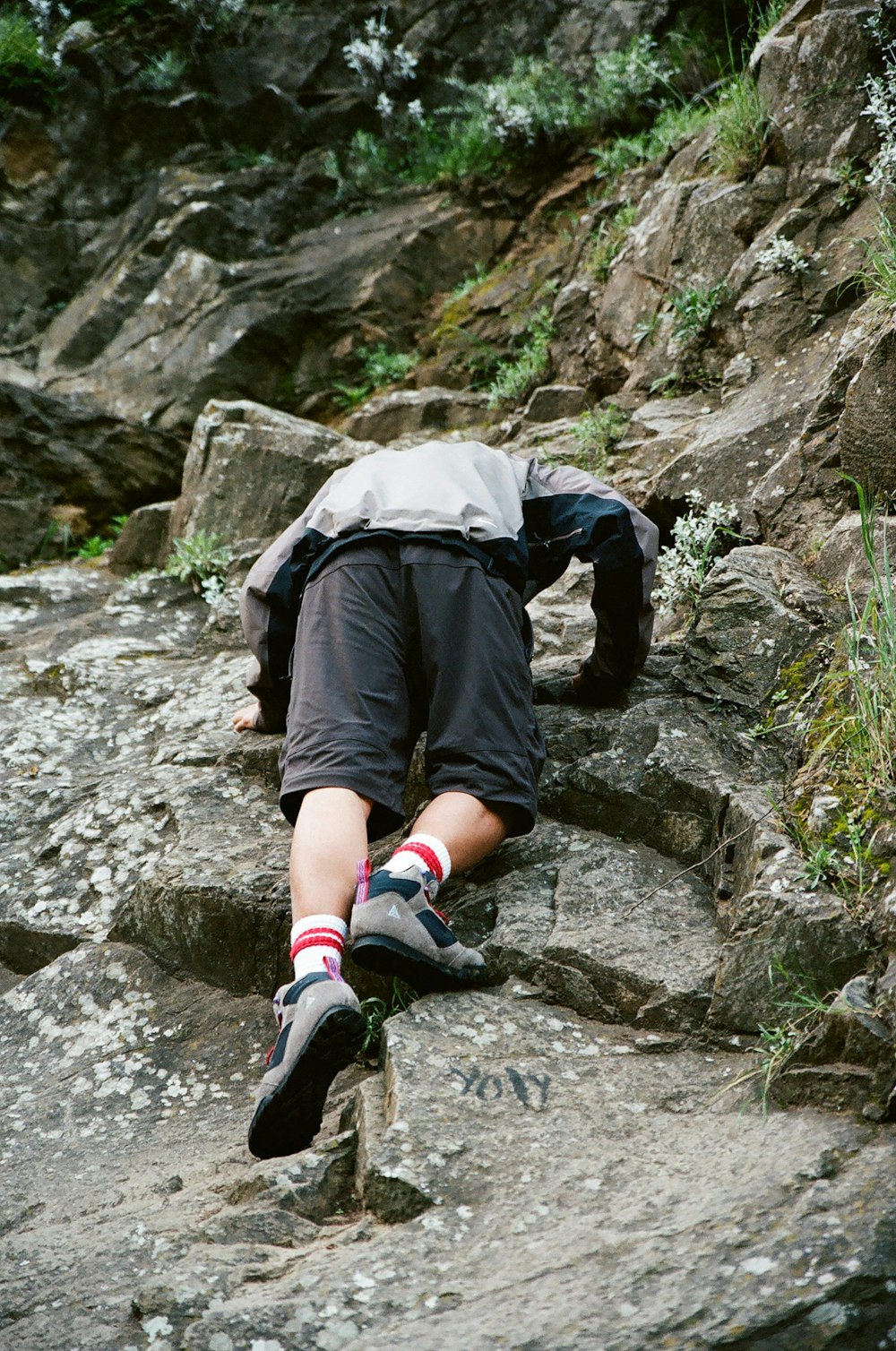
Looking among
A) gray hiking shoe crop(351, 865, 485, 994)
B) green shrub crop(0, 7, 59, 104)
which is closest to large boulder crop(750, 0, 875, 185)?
gray hiking shoe crop(351, 865, 485, 994)

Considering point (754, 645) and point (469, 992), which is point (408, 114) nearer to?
point (754, 645)

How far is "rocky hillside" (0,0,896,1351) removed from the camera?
2285mm

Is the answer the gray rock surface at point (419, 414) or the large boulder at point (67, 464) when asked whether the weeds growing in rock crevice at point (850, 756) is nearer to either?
the gray rock surface at point (419, 414)

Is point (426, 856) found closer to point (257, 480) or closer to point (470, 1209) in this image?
point (470, 1209)

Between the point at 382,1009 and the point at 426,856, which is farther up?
the point at 426,856

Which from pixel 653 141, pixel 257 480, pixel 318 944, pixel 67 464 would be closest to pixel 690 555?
pixel 318 944

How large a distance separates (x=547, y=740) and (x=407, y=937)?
1.29m

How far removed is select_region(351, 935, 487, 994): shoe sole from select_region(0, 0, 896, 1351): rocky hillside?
0.06 metres

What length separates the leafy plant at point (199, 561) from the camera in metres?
6.04

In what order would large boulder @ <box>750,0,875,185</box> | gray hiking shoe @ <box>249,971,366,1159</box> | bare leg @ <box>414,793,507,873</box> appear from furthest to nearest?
large boulder @ <box>750,0,875,185</box> < bare leg @ <box>414,793,507,873</box> < gray hiking shoe @ <box>249,971,366,1159</box>

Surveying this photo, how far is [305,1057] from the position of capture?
254 cm

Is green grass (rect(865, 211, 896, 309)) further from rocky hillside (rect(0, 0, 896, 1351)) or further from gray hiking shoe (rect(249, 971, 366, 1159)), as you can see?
gray hiking shoe (rect(249, 971, 366, 1159))

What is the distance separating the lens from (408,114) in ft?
30.5

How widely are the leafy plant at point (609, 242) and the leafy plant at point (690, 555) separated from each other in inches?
115
